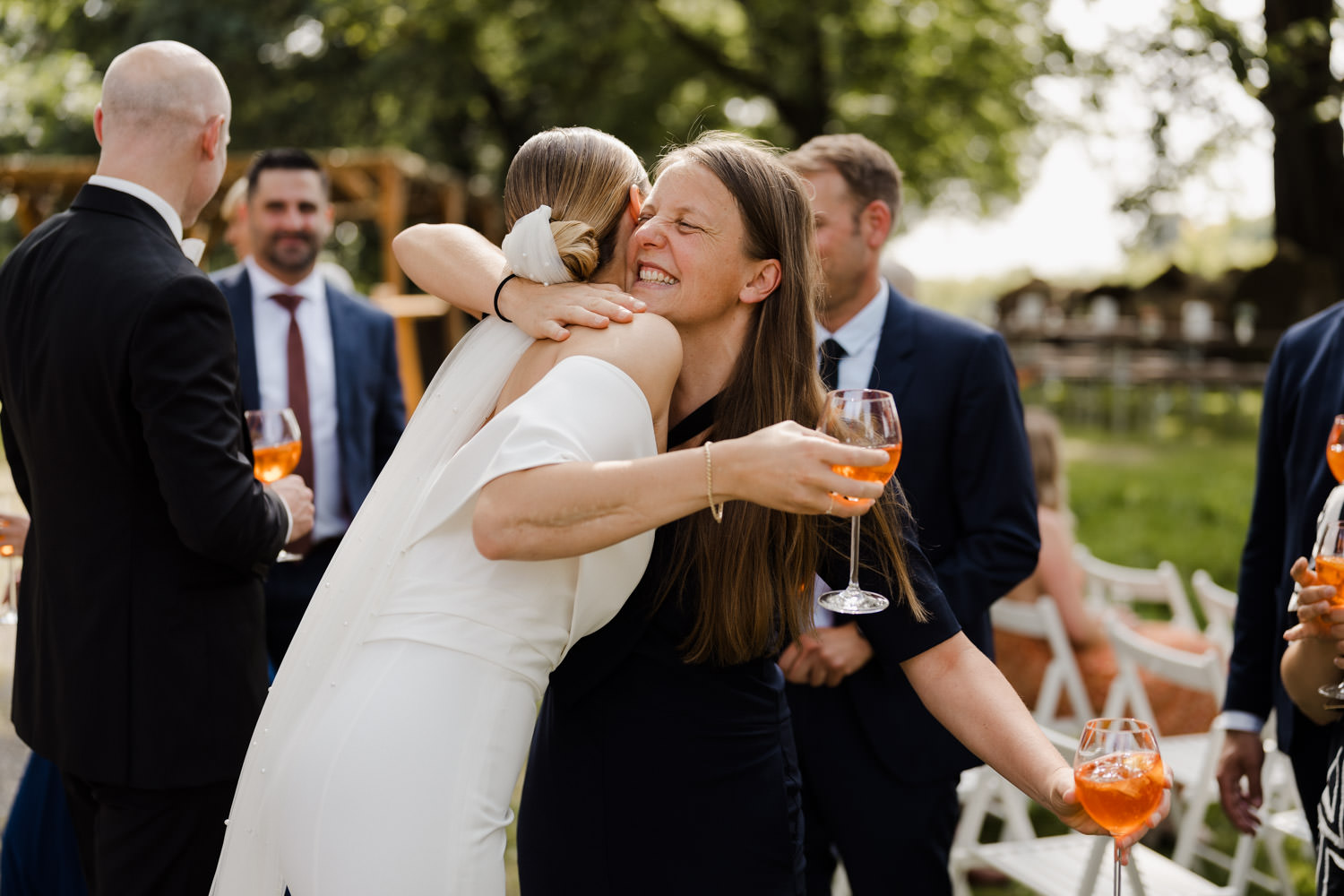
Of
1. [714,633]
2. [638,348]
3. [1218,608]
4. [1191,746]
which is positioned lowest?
[1191,746]

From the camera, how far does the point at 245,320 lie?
4582 mm

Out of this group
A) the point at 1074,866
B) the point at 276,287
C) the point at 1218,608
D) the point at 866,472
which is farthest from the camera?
the point at 1218,608

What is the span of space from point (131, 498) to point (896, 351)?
6.55 feet

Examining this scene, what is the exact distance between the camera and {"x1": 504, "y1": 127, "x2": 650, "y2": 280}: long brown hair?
7.36ft

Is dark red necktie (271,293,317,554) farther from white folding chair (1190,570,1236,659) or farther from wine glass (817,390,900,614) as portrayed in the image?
white folding chair (1190,570,1236,659)

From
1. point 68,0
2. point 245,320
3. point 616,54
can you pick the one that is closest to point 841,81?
point 616,54

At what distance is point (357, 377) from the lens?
4566 mm

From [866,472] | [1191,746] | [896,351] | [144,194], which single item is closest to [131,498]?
[144,194]

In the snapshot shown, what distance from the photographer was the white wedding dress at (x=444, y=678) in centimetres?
197

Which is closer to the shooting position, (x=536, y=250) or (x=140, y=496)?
(x=536, y=250)

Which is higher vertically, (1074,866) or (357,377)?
(357,377)

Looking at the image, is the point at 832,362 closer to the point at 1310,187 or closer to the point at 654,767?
the point at 654,767

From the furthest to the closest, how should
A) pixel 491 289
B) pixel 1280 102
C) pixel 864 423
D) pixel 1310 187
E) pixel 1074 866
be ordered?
pixel 1310 187 < pixel 1280 102 < pixel 1074 866 < pixel 491 289 < pixel 864 423

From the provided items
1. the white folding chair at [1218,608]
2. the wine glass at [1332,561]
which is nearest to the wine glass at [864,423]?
the wine glass at [1332,561]
